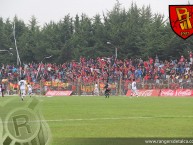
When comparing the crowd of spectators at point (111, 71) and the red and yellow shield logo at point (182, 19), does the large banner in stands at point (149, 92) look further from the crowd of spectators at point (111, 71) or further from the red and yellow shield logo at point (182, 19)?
the red and yellow shield logo at point (182, 19)

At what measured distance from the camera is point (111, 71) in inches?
2911

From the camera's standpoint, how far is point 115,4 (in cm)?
11019

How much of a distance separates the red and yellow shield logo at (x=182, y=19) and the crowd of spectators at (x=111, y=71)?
45.1 m

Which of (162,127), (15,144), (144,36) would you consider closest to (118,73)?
(144,36)

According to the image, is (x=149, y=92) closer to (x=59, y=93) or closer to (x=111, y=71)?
(x=111, y=71)

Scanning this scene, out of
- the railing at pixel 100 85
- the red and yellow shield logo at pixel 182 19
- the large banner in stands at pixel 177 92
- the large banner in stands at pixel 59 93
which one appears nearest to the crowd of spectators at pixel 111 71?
the railing at pixel 100 85

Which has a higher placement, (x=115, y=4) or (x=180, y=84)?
(x=115, y=4)

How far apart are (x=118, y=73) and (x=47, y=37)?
4128 centimetres

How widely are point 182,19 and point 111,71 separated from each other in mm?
60418

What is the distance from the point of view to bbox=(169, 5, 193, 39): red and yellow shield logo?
13453 mm

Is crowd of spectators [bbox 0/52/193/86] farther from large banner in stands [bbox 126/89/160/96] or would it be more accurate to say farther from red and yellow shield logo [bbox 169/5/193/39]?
red and yellow shield logo [bbox 169/5/193/39]

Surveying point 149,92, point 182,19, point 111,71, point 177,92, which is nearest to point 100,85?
point 111,71

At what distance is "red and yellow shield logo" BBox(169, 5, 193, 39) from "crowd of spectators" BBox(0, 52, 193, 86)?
45059 millimetres

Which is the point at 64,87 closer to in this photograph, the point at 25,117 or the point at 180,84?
the point at 180,84
